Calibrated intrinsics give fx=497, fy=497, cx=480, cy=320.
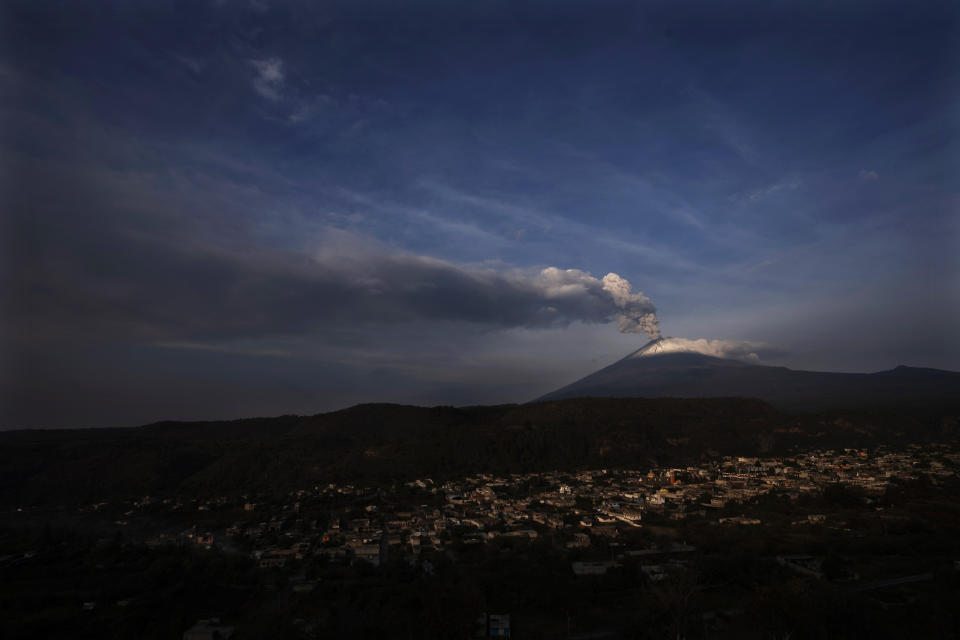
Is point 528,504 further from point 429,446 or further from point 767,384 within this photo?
point 767,384

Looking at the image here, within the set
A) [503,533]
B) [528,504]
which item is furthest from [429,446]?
[503,533]

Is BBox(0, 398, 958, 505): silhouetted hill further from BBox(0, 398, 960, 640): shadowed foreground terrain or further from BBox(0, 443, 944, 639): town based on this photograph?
BBox(0, 443, 944, 639): town

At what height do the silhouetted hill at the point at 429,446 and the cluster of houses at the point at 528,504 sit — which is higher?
the silhouetted hill at the point at 429,446

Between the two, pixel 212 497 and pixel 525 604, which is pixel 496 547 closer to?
pixel 525 604

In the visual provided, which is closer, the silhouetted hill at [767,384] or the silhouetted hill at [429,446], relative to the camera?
the silhouetted hill at [429,446]

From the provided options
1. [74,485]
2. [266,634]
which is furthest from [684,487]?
[74,485]

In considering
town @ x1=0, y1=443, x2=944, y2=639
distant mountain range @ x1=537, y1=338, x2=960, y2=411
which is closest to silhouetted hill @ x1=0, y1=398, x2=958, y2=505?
town @ x1=0, y1=443, x2=944, y2=639

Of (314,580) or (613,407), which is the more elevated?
(613,407)

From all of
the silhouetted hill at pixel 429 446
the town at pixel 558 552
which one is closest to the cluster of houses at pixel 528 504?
the town at pixel 558 552

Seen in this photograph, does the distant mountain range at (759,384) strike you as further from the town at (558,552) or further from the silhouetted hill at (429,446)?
the town at (558,552)
